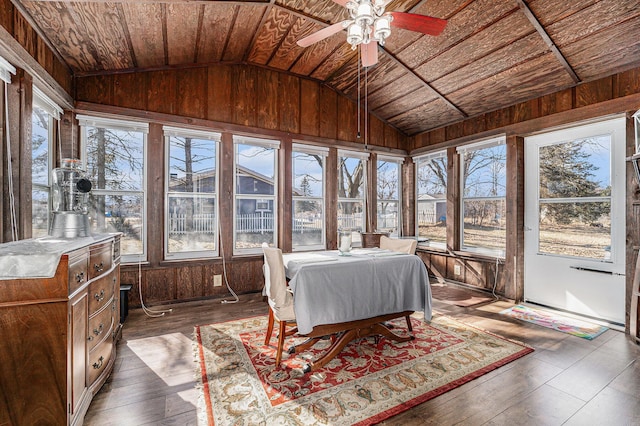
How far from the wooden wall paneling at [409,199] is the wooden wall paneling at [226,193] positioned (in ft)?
10.7

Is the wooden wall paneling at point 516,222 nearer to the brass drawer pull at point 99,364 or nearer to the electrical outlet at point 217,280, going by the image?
the electrical outlet at point 217,280

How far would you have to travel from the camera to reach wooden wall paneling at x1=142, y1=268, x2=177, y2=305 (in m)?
3.78

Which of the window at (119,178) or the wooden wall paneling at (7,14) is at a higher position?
the wooden wall paneling at (7,14)

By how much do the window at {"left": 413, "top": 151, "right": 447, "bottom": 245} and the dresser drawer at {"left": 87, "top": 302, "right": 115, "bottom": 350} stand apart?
15.7 feet

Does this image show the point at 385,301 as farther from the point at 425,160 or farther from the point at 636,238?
the point at 425,160

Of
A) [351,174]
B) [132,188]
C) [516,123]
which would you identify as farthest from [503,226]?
[132,188]

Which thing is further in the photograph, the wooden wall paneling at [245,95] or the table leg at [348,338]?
the wooden wall paneling at [245,95]

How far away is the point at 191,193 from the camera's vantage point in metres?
4.09

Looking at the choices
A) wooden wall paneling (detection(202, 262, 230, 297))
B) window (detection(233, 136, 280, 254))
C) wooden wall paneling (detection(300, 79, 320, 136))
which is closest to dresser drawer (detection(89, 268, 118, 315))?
→ wooden wall paneling (detection(202, 262, 230, 297))

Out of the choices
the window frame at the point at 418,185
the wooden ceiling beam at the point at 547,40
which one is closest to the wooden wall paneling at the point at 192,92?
the wooden ceiling beam at the point at 547,40

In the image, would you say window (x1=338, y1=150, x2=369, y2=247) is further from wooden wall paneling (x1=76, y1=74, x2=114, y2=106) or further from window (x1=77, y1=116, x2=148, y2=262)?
wooden wall paneling (x1=76, y1=74, x2=114, y2=106)

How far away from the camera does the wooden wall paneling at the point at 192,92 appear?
394cm

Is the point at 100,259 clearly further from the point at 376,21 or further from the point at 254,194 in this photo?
the point at 254,194

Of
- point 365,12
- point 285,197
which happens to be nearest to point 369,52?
point 365,12
